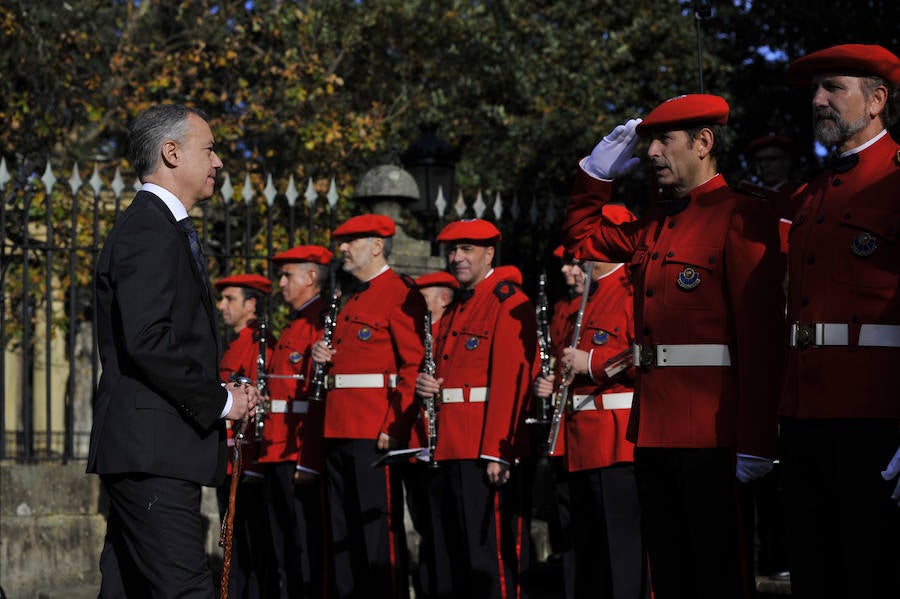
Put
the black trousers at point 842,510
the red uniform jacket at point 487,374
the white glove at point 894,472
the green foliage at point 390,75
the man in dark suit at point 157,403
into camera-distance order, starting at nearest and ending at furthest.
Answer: the white glove at point 894,472 → the black trousers at point 842,510 → the man in dark suit at point 157,403 → the red uniform jacket at point 487,374 → the green foliage at point 390,75

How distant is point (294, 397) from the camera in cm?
900

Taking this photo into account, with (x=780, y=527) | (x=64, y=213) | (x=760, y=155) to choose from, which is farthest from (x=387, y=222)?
(x=64, y=213)

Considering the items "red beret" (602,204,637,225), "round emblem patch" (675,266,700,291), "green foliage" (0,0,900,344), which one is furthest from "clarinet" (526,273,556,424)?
"green foliage" (0,0,900,344)

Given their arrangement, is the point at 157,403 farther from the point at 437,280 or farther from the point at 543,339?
the point at 437,280

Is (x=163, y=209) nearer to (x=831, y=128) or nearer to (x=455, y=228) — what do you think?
(x=831, y=128)

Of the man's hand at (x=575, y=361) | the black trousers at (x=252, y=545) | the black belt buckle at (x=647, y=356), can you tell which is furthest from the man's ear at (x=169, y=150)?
the black trousers at (x=252, y=545)

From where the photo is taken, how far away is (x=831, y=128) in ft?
15.2

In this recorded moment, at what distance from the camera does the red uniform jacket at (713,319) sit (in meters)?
4.81

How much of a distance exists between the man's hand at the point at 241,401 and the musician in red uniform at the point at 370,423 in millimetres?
3182

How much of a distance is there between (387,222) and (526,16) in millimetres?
14318

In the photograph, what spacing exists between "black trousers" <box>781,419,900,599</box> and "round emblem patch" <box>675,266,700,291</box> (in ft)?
2.24

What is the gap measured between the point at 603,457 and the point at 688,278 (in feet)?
7.03

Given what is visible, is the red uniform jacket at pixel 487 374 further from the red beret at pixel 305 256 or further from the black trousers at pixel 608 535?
the red beret at pixel 305 256

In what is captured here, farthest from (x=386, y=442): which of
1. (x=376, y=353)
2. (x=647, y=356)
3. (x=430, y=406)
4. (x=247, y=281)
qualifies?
(x=647, y=356)
